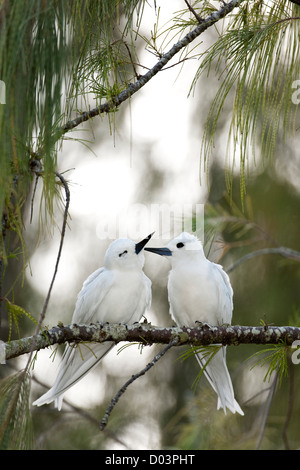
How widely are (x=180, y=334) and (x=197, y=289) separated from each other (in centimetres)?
101

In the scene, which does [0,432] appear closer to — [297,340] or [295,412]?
[297,340]

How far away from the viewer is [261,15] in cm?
296

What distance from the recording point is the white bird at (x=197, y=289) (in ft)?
13.6

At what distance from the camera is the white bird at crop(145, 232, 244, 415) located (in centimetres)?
414

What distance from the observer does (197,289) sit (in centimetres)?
414

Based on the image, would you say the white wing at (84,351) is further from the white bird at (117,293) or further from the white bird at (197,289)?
the white bird at (197,289)

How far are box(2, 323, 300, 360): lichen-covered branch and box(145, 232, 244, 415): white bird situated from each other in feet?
2.85

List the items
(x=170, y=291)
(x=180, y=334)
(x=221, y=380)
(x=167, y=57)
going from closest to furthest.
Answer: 1. (x=167, y=57)
2. (x=180, y=334)
3. (x=221, y=380)
4. (x=170, y=291)

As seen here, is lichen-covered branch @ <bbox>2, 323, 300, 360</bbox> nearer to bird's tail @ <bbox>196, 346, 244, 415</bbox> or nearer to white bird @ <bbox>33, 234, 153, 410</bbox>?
bird's tail @ <bbox>196, 346, 244, 415</bbox>

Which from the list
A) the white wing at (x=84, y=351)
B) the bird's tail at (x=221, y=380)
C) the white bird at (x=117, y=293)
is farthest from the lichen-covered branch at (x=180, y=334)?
the white bird at (x=117, y=293)

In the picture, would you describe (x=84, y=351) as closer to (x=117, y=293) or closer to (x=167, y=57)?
(x=117, y=293)

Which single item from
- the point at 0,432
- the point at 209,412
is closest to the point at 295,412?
the point at 209,412

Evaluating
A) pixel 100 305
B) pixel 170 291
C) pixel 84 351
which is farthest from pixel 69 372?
pixel 170 291

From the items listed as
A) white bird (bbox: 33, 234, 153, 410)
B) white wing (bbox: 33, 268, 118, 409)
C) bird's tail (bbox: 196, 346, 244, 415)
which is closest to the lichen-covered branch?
white wing (bbox: 33, 268, 118, 409)
